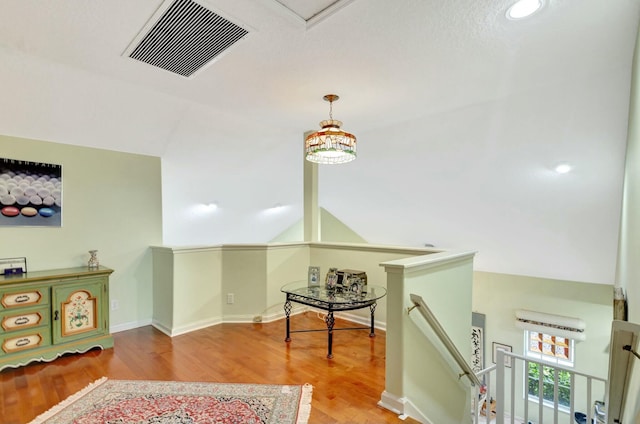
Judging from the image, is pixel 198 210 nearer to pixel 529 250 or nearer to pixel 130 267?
pixel 130 267

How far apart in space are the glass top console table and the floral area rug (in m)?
0.69

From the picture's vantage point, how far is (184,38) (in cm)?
216

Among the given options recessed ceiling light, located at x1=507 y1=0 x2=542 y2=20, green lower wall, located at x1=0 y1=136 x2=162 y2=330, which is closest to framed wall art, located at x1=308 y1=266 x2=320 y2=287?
green lower wall, located at x1=0 y1=136 x2=162 y2=330

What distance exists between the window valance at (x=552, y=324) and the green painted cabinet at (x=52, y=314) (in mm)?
6132

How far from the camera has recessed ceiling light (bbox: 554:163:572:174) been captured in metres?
3.45

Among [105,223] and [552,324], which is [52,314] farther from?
[552,324]

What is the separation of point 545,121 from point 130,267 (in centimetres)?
482

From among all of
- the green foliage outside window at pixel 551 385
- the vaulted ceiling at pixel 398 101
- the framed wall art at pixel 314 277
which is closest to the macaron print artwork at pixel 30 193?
the vaulted ceiling at pixel 398 101

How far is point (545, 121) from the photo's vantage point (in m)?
3.24

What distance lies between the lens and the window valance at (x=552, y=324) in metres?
5.12

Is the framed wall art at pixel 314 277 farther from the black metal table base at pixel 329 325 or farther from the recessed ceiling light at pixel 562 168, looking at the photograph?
the recessed ceiling light at pixel 562 168

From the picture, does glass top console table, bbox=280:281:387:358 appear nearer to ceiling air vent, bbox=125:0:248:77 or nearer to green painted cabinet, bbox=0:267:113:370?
green painted cabinet, bbox=0:267:113:370

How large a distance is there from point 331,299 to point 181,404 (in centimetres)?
146

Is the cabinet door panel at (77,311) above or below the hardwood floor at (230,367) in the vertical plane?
above
